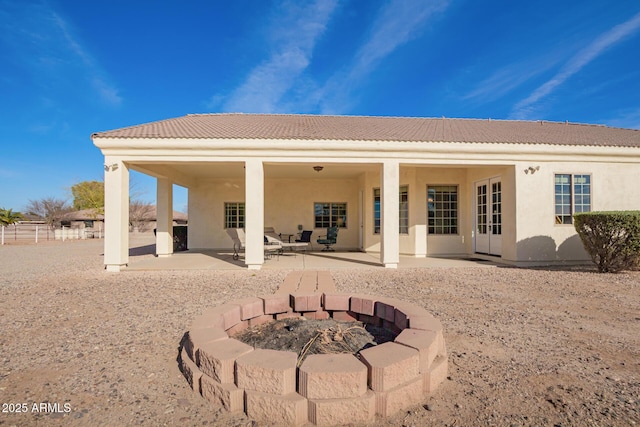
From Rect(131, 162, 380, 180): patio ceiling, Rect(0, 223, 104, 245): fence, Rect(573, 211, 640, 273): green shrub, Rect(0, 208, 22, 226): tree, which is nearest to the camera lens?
Rect(573, 211, 640, 273): green shrub

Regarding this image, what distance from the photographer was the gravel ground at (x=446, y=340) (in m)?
2.25

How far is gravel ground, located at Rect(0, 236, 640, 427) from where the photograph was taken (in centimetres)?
225

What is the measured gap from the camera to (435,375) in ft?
8.20

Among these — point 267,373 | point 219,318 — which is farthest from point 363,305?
point 267,373

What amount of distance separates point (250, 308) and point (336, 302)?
101cm

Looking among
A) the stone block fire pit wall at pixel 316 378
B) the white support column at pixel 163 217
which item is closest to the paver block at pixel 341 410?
the stone block fire pit wall at pixel 316 378

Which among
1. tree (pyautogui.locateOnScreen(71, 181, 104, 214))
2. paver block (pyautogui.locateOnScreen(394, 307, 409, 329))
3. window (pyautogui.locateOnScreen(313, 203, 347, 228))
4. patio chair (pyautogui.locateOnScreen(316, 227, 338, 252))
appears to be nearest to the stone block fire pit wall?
paver block (pyautogui.locateOnScreen(394, 307, 409, 329))

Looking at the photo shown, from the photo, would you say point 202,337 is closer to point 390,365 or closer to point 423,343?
point 390,365

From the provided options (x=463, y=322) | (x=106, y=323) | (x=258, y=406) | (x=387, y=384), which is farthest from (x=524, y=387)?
(x=106, y=323)

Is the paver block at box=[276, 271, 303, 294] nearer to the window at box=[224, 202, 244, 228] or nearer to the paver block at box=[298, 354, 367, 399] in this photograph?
the paver block at box=[298, 354, 367, 399]

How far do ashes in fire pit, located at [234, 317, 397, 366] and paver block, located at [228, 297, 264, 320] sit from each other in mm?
142

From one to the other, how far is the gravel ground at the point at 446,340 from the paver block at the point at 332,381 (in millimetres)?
341

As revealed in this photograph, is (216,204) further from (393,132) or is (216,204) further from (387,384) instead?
(387,384)

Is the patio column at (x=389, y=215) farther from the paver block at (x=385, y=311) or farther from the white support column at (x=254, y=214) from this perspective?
the paver block at (x=385, y=311)
